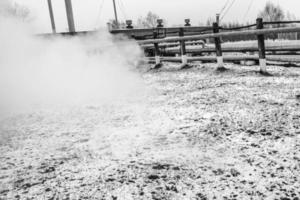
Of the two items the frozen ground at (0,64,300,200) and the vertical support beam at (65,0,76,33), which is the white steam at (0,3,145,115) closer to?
the frozen ground at (0,64,300,200)

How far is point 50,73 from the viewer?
6.79m

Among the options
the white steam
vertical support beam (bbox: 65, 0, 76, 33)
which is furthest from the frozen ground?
vertical support beam (bbox: 65, 0, 76, 33)

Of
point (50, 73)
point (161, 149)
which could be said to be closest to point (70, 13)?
point (50, 73)

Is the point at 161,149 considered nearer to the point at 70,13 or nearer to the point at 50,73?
the point at 50,73

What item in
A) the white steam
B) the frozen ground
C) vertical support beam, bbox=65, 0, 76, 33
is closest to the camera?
the frozen ground

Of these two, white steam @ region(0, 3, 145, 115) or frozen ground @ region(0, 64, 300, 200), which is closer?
frozen ground @ region(0, 64, 300, 200)

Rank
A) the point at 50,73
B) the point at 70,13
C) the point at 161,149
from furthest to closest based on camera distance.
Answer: the point at 70,13 → the point at 50,73 → the point at 161,149

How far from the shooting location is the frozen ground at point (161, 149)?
2.05m

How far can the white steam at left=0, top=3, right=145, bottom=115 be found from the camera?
580cm

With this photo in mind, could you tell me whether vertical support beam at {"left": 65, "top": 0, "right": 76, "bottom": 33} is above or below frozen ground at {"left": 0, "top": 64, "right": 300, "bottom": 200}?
above

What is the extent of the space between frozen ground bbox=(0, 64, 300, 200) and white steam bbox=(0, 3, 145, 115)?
3.61 feet

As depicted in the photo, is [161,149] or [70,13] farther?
[70,13]

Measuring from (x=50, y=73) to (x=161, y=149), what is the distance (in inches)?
190

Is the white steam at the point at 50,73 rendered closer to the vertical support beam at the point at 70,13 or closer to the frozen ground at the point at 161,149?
the frozen ground at the point at 161,149
